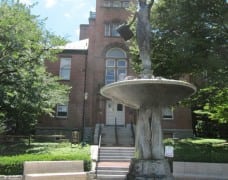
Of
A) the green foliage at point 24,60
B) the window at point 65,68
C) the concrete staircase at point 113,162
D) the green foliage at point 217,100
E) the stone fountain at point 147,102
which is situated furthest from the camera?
the window at point 65,68

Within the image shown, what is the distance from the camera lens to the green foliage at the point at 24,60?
20078 millimetres

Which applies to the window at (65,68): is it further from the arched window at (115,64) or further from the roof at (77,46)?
the arched window at (115,64)

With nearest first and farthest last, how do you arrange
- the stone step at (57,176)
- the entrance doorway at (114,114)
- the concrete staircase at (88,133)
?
1. the stone step at (57,176)
2. the concrete staircase at (88,133)
3. the entrance doorway at (114,114)

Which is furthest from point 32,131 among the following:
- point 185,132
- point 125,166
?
point 125,166

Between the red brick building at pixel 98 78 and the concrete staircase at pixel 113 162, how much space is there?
8793 millimetres

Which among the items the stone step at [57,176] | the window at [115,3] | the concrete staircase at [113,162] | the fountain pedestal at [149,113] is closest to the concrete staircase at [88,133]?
the concrete staircase at [113,162]

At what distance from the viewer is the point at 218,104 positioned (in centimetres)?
2252

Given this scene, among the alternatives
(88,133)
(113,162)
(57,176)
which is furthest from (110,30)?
(57,176)

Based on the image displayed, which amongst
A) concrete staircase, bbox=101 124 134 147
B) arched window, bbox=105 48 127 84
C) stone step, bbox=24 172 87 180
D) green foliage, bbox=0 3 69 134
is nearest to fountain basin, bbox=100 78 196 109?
stone step, bbox=24 172 87 180

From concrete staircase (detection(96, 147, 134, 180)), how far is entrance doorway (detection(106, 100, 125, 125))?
28.5 ft

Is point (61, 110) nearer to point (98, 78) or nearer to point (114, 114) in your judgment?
point (98, 78)

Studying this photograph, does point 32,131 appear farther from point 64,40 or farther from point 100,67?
point 64,40

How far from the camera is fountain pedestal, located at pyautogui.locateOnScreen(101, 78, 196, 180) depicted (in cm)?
927

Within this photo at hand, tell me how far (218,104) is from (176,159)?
28.8ft
